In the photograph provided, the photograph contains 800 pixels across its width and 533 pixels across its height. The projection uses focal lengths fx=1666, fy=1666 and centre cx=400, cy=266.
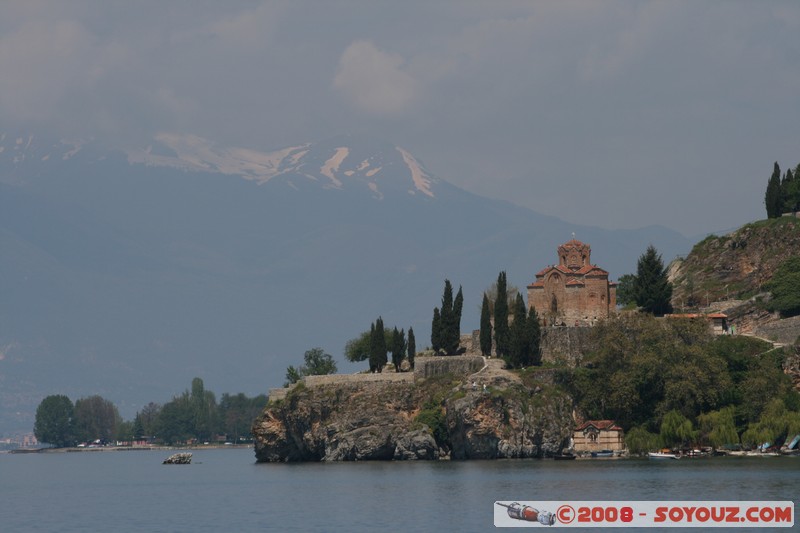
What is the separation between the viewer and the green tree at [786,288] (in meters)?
111

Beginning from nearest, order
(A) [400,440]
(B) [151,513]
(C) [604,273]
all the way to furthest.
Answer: (B) [151,513]
(A) [400,440]
(C) [604,273]

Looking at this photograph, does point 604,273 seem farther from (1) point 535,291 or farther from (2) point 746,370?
(2) point 746,370

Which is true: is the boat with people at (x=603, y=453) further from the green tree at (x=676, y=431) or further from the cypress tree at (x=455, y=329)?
the cypress tree at (x=455, y=329)

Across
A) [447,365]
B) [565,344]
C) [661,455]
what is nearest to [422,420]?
[447,365]

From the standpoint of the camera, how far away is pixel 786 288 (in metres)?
112

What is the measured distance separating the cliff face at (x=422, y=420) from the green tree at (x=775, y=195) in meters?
28.0

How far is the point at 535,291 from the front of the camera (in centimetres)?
11594

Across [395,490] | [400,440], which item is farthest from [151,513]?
[400,440]

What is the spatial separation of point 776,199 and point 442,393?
32.9 metres

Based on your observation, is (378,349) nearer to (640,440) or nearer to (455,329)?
(455,329)

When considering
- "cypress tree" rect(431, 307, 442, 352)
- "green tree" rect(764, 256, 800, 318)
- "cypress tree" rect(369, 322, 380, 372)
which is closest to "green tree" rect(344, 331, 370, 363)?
"cypress tree" rect(369, 322, 380, 372)

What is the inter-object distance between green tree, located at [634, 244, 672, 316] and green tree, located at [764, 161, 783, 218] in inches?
482

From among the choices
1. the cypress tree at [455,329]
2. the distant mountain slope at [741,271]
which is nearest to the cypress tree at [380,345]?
the cypress tree at [455,329]

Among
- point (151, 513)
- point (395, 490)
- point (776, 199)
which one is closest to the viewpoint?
point (151, 513)
